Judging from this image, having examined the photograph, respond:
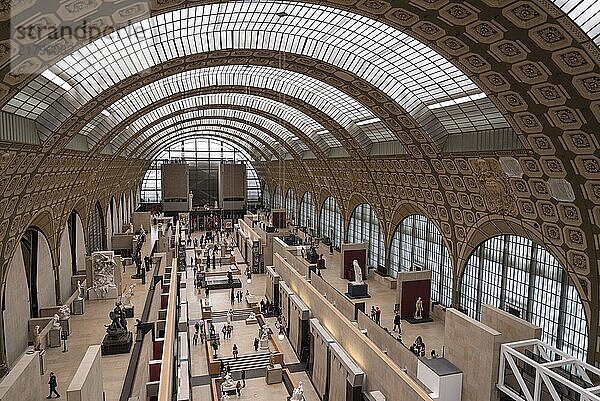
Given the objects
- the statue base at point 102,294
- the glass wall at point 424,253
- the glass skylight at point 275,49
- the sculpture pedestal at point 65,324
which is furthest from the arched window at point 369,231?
the sculpture pedestal at point 65,324

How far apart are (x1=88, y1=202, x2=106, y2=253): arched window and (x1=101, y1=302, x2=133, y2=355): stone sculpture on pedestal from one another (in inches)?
992

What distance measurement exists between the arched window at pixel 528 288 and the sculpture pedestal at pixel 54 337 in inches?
838

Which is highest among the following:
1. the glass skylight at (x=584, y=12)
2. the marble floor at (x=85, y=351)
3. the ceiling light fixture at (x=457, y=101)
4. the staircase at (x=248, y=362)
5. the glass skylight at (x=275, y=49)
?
the glass skylight at (x=275, y=49)

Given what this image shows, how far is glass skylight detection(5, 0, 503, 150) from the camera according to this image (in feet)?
64.5

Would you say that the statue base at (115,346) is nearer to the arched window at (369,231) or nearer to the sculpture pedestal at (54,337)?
the sculpture pedestal at (54,337)

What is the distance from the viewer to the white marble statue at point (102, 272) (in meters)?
28.4

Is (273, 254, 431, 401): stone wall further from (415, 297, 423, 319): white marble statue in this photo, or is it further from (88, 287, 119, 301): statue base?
(88, 287, 119, 301): statue base

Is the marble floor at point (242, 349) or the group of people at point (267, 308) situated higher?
the group of people at point (267, 308)

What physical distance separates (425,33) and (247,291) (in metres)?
29.0

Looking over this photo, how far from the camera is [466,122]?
22.9 meters

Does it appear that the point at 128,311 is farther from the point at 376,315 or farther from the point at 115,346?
the point at 376,315

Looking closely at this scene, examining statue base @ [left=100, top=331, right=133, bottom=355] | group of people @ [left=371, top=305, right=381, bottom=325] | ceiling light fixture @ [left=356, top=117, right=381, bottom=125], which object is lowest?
group of people @ [left=371, top=305, right=381, bottom=325]

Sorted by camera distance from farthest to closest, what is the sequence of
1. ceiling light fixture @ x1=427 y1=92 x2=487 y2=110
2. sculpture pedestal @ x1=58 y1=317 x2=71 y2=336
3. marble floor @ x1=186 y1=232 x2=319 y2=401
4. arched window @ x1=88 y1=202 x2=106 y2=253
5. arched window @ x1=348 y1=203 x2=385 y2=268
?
arched window @ x1=88 y1=202 x2=106 y2=253
arched window @ x1=348 y1=203 x2=385 y2=268
marble floor @ x1=186 y1=232 x2=319 y2=401
sculpture pedestal @ x1=58 y1=317 x2=71 y2=336
ceiling light fixture @ x1=427 y1=92 x2=487 y2=110

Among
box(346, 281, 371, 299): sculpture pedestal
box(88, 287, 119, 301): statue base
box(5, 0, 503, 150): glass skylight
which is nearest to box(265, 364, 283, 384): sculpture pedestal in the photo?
box(346, 281, 371, 299): sculpture pedestal
